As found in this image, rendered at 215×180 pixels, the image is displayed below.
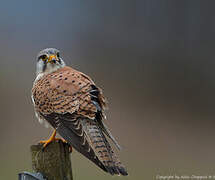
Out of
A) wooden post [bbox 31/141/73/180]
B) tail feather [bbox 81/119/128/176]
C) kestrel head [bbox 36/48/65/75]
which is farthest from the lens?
kestrel head [bbox 36/48/65/75]

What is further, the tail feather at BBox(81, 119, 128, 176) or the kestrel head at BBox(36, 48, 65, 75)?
the kestrel head at BBox(36, 48, 65, 75)

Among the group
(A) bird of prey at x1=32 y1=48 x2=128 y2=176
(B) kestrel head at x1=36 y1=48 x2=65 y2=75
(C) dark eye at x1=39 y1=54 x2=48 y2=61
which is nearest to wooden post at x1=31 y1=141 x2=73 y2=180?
(A) bird of prey at x1=32 y1=48 x2=128 y2=176

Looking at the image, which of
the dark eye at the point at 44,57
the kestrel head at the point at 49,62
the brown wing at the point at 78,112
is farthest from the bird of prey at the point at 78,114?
the dark eye at the point at 44,57

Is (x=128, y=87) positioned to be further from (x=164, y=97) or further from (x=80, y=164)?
(x=80, y=164)

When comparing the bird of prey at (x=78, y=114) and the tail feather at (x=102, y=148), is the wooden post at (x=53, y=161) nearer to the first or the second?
the bird of prey at (x=78, y=114)

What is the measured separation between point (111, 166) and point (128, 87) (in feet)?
17.5

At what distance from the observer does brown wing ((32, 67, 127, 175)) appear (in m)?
3.21

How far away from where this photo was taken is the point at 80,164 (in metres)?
6.36

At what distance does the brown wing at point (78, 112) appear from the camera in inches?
126

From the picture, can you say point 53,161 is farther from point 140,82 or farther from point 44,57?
point 140,82

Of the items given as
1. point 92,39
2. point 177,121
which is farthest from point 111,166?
point 92,39

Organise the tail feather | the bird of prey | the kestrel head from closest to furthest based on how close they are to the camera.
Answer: the tail feather, the bird of prey, the kestrel head

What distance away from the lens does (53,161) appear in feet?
9.86

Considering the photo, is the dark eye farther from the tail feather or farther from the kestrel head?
the tail feather
